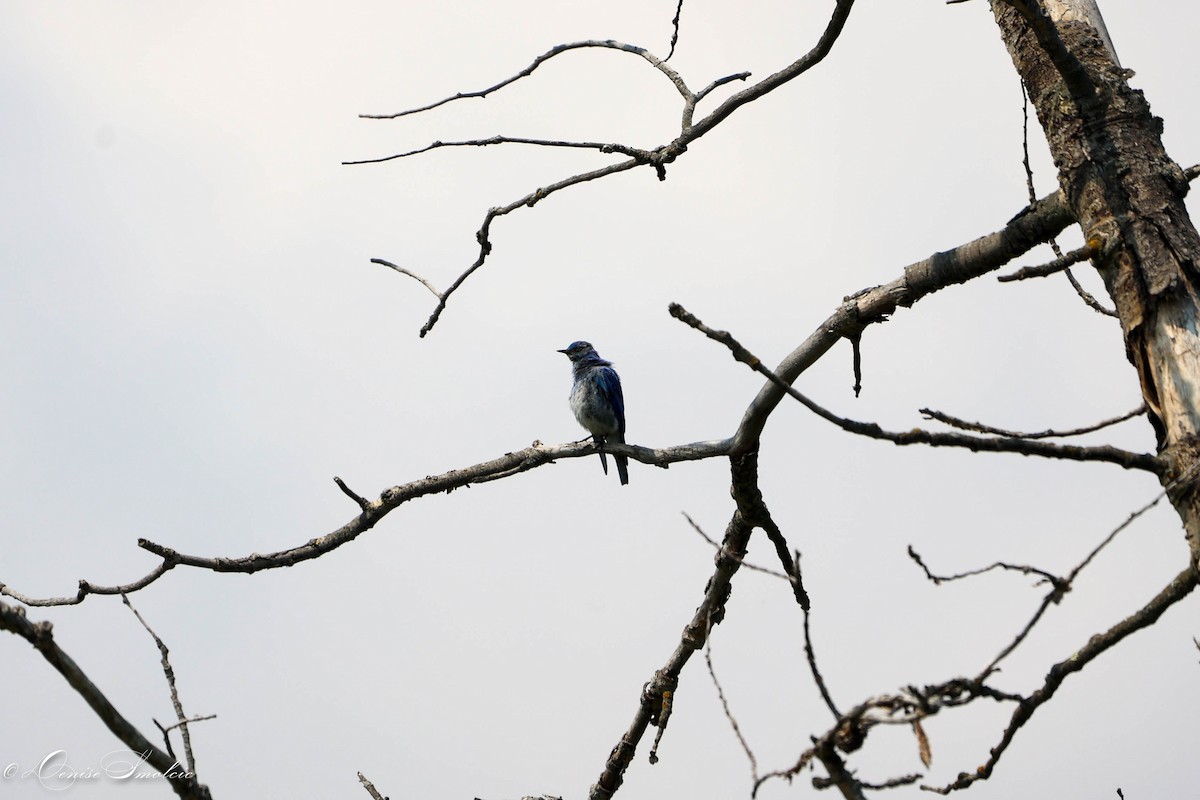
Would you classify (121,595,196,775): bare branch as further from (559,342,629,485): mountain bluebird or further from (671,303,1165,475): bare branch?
(559,342,629,485): mountain bluebird

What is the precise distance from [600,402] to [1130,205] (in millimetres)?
7521

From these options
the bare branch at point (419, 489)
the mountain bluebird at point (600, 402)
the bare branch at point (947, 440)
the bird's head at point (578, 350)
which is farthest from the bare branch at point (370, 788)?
the bird's head at point (578, 350)

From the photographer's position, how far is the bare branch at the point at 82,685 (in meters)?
2.32

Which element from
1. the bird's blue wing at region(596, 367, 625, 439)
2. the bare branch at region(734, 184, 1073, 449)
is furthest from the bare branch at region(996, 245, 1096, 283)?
the bird's blue wing at region(596, 367, 625, 439)

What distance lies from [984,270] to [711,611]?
7.26 ft

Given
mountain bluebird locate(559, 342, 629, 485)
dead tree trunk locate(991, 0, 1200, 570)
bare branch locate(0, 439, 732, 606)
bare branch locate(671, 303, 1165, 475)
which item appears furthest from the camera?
mountain bluebird locate(559, 342, 629, 485)

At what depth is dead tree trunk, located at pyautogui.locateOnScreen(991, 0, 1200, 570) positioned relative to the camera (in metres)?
3.04

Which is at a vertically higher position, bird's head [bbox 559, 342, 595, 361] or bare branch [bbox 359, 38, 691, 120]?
bird's head [bbox 559, 342, 595, 361]

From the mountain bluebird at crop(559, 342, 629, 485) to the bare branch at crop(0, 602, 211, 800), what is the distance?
791cm

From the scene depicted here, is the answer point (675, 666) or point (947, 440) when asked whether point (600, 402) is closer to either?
point (675, 666)

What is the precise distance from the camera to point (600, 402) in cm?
1066

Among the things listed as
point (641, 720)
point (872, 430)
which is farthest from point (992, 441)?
point (641, 720)

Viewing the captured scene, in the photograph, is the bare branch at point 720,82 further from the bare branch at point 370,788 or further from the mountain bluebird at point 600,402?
the mountain bluebird at point 600,402

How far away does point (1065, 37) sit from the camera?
3801mm
